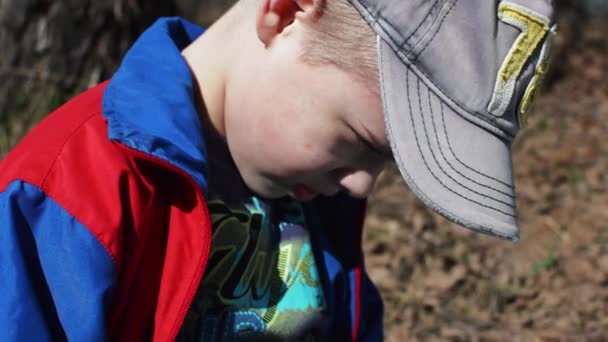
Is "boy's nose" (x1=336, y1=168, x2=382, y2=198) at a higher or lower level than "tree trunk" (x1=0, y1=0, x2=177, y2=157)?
higher

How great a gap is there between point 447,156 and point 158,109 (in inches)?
23.9

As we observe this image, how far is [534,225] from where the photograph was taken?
4.38 metres

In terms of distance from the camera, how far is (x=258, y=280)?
91.4 inches


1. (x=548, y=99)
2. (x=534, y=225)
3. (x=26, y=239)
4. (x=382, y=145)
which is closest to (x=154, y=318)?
(x=26, y=239)

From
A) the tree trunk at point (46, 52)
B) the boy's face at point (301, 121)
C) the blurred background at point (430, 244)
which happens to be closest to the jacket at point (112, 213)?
the boy's face at point (301, 121)

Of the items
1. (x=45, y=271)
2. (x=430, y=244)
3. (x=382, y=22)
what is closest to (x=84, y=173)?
(x=45, y=271)

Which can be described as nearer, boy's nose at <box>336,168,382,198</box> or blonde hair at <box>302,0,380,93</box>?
blonde hair at <box>302,0,380,93</box>

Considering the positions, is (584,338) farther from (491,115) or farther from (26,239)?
(26,239)

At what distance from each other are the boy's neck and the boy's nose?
0.32 meters

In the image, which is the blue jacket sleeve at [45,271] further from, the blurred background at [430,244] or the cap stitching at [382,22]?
the blurred background at [430,244]

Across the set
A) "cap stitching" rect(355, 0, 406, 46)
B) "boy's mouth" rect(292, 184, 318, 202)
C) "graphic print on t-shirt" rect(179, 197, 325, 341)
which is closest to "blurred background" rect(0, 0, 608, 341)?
"graphic print on t-shirt" rect(179, 197, 325, 341)

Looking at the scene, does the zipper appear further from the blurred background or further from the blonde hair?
the blurred background

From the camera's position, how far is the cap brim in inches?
71.9

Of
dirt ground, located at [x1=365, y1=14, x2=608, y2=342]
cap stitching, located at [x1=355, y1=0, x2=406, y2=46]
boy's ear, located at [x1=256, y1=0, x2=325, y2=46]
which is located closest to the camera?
cap stitching, located at [x1=355, y1=0, x2=406, y2=46]
